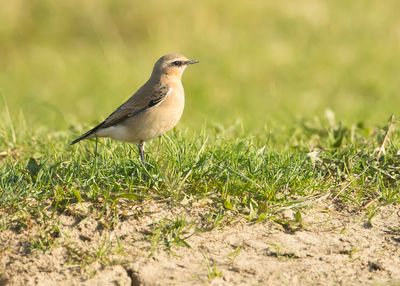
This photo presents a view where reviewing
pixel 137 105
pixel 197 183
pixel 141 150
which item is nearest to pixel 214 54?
pixel 137 105

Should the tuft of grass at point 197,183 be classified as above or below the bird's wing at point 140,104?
below

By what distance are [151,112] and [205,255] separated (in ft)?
5.65

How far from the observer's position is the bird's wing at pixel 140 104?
7.07 metres

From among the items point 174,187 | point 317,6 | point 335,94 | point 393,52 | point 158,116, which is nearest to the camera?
point 174,187

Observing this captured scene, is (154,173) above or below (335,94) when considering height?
above

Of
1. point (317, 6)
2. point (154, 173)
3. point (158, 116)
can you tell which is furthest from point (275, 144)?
point (317, 6)

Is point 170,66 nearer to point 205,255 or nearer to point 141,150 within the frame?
point 141,150

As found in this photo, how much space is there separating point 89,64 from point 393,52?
16.3 feet

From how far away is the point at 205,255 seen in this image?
563 centimetres

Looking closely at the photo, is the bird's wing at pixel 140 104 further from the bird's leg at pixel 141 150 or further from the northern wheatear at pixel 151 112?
the bird's leg at pixel 141 150

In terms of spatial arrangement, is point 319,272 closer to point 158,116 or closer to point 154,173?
point 154,173

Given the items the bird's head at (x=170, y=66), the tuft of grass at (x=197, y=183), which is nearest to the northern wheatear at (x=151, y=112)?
the bird's head at (x=170, y=66)

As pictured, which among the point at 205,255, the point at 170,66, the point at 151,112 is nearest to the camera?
the point at 205,255

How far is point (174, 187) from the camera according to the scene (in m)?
5.99
